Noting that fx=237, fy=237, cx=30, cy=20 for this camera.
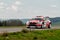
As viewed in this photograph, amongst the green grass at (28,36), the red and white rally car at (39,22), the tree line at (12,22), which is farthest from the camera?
the tree line at (12,22)

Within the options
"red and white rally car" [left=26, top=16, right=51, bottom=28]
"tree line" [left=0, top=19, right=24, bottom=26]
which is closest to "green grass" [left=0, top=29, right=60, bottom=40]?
"red and white rally car" [left=26, top=16, right=51, bottom=28]

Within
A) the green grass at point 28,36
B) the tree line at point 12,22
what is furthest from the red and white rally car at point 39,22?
the green grass at point 28,36

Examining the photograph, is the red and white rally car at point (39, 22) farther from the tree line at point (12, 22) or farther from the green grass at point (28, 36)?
the green grass at point (28, 36)

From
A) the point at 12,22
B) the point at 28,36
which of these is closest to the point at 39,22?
the point at 12,22

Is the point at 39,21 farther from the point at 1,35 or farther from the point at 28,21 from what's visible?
the point at 1,35

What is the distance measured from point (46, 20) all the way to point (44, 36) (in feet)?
27.1

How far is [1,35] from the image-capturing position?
1631 cm

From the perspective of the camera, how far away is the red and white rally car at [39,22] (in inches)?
926

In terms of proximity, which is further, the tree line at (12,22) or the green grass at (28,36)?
the tree line at (12,22)

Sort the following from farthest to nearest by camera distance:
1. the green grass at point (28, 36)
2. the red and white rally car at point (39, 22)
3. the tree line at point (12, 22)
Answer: the tree line at point (12, 22) → the red and white rally car at point (39, 22) → the green grass at point (28, 36)

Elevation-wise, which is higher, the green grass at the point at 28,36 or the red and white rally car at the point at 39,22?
the red and white rally car at the point at 39,22

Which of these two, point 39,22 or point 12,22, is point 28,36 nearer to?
point 39,22

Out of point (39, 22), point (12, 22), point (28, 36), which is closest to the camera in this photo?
point (28, 36)

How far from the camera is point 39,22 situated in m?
23.7
